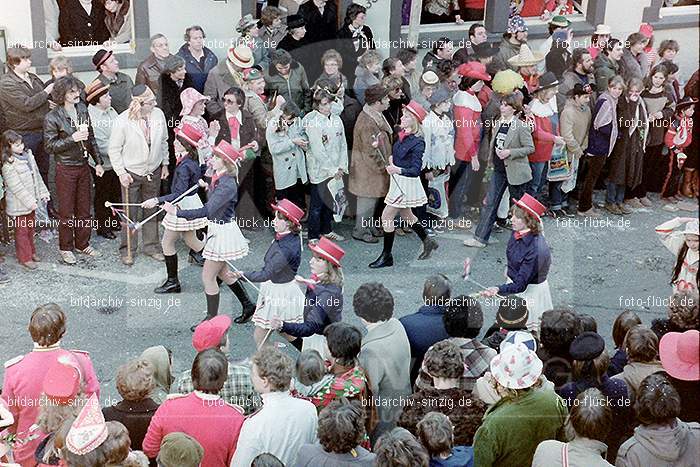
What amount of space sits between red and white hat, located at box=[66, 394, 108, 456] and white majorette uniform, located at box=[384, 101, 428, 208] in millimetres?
5145

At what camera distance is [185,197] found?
897 centimetres

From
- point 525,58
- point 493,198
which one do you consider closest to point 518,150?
point 493,198

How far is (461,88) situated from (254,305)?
3215 millimetres

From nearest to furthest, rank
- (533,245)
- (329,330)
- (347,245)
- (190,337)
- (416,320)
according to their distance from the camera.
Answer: (329,330) → (416,320) → (533,245) → (190,337) → (347,245)

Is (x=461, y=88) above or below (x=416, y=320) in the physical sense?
above

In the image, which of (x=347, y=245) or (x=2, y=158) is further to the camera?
(x=347, y=245)

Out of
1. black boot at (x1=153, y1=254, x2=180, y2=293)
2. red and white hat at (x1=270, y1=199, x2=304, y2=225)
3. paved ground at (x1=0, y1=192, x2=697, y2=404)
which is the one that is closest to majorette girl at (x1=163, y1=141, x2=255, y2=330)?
paved ground at (x1=0, y1=192, x2=697, y2=404)

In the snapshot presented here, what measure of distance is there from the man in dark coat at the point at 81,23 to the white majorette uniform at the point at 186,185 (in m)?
2.94

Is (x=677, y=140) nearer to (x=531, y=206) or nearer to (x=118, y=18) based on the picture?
(x=531, y=206)

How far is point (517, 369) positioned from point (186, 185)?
3941mm

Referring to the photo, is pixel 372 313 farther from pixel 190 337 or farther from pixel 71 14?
pixel 71 14

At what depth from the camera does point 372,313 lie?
265 inches

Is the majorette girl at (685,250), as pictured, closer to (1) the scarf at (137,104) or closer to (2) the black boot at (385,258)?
(2) the black boot at (385,258)

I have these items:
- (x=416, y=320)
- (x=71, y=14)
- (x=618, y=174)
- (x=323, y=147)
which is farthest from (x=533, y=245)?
(x=71, y=14)
